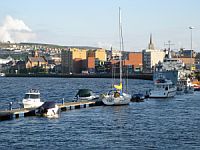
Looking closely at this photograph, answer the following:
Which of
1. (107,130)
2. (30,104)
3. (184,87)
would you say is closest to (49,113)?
(30,104)

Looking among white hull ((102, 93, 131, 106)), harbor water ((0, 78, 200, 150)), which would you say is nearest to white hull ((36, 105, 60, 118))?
harbor water ((0, 78, 200, 150))

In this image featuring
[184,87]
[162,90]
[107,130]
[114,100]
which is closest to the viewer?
[107,130]

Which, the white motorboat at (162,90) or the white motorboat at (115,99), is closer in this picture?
the white motorboat at (115,99)

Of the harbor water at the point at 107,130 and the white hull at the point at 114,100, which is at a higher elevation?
the white hull at the point at 114,100

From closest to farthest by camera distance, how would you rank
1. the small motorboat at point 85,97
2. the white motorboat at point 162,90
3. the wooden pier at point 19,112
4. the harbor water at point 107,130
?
the harbor water at point 107,130
the wooden pier at point 19,112
the small motorboat at point 85,97
the white motorboat at point 162,90

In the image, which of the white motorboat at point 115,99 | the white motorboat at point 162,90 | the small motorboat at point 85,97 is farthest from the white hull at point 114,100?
the white motorboat at point 162,90

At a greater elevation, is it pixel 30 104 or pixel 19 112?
pixel 30 104

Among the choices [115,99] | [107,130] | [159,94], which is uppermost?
[115,99]

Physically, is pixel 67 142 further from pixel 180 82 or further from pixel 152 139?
pixel 180 82

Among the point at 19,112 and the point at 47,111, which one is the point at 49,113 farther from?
the point at 19,112

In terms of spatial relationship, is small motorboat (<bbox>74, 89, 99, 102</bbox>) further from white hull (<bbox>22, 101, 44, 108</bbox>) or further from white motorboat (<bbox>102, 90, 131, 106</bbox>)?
white hull (<bbox>22, 101, 44, 108</bbox>)

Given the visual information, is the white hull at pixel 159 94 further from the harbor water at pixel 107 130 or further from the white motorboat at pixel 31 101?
the white motorboat at pixel 31 101

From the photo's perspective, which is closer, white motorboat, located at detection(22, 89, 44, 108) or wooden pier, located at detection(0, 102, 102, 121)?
wooden pier, located at detection(0, 102, 102, 121)

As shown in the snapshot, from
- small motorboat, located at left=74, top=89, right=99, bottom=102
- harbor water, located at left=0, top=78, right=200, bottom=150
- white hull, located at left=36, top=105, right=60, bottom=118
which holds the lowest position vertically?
harbor water, located at left=0, top=78, right=200, bottom=150
